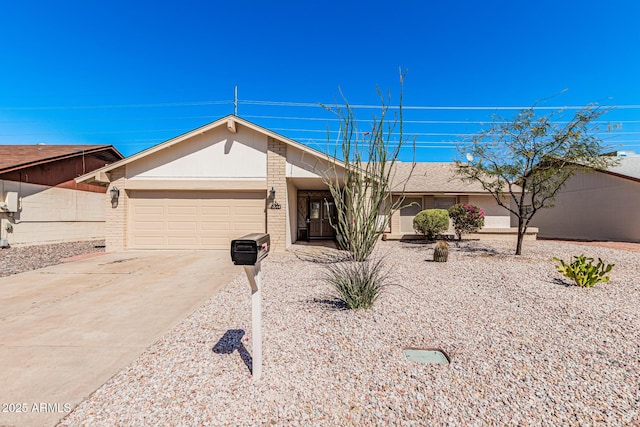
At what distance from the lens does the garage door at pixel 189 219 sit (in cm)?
1062

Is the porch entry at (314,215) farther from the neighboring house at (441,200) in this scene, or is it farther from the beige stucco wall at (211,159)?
the beige stucco wall at (211,159)

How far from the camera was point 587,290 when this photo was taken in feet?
16.9

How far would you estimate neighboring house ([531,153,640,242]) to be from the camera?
13.6 meters

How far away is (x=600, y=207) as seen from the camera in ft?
49.3

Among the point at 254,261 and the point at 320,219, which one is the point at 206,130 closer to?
the point at 320,219

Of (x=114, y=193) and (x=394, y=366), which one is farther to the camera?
(x=114, y=193)

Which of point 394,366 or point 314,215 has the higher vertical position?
point 314,215


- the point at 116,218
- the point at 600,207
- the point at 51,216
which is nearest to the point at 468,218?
the point at 600,207

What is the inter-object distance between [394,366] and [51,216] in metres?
15.7

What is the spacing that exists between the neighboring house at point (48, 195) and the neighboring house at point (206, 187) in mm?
3387

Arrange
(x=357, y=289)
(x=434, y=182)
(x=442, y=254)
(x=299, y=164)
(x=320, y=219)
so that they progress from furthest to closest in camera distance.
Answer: (x=434, y=182) < (x=320, y=219) < (x=299, y=164) < (x=442, y=254) < (x=357, y=289)

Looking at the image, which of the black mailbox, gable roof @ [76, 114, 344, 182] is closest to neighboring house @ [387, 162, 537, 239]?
gable roof @ [76, 114, 344, 182]

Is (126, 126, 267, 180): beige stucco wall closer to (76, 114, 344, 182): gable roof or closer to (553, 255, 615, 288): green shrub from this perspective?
(76, 114, 344, 182): gable roof

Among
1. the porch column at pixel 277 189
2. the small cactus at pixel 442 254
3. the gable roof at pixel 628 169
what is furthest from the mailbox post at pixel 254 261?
the gable roof at pixel 628 169
